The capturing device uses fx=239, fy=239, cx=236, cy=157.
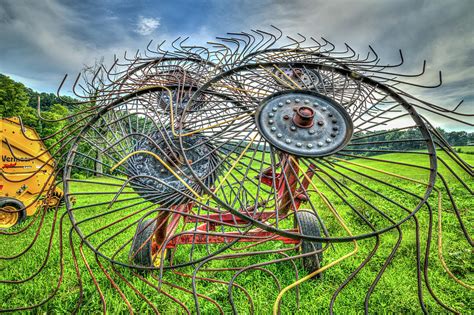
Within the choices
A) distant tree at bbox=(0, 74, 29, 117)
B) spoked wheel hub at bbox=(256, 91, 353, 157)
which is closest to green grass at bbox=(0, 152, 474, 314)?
spoked wheel hub at bbox=(256, 91, 353, 157)

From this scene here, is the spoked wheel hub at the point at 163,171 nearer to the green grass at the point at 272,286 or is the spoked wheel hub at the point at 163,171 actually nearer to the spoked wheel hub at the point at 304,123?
the green grass at the point at 272,286

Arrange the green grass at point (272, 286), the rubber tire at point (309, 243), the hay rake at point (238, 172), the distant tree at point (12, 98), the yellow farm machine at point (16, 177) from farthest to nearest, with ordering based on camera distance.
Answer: the distant tree at point (12, 98)
the yellow farm machine at point (16, 177)
the rubber tire at point (309, 243)
the green grass at point (272, 286)
the hay rake at point (238, 172)

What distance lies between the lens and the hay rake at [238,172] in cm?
103

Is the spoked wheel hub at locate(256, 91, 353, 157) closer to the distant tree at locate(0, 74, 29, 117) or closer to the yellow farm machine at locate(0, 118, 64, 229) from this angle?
the yellow farm machine at locate(0, 118, 64, 229)

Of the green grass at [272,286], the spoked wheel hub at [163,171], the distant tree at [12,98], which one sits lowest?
the green grass at [272,286]

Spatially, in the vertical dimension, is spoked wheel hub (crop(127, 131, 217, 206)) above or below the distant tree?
below

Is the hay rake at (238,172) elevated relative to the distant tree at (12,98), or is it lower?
lower

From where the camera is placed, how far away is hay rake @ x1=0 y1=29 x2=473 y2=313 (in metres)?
1.03

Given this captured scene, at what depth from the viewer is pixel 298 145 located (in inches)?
43.1

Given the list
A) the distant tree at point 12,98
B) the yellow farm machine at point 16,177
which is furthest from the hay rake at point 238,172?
the distant tree at point 12,98

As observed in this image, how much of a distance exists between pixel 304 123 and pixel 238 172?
46 centimetres

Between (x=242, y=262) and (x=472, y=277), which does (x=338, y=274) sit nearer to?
(x=242, y=262)

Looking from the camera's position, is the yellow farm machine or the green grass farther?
the yellow farm machine

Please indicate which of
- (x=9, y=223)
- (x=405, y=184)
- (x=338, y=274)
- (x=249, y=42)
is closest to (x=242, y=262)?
(x=338, y=274)
